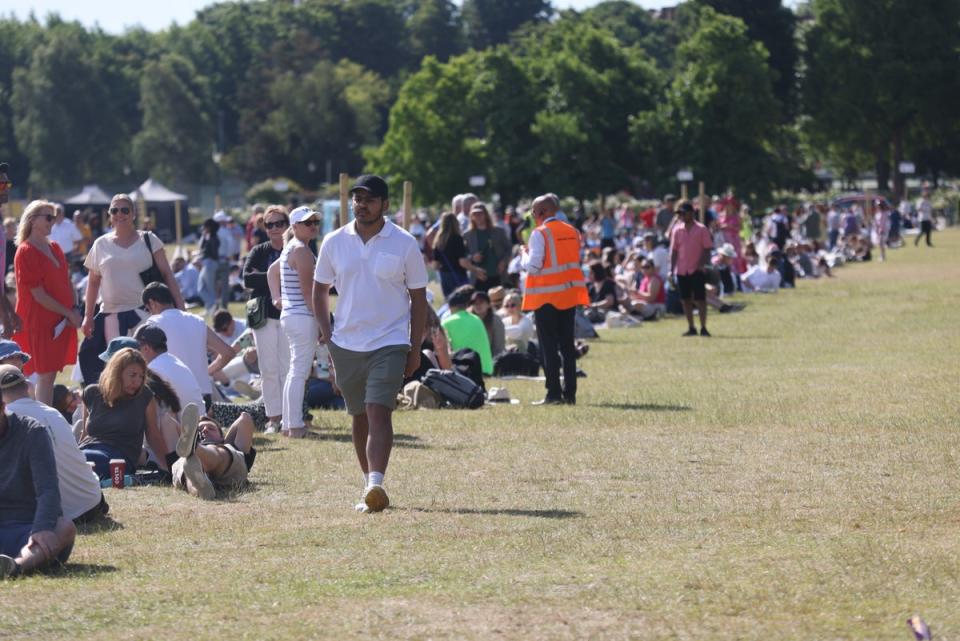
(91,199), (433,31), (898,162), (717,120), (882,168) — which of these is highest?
(433,31)

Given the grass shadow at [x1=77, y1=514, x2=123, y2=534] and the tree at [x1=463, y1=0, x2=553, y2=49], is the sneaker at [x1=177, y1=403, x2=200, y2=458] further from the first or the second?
the tree at [x1=463, y1=0, x2=553, y2=49]

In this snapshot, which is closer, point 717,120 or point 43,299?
point 43,299

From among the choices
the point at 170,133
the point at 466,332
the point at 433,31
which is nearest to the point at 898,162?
the point at 170,133

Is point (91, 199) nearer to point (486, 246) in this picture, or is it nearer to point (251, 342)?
point (486, 246)

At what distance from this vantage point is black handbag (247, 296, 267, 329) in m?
12.5

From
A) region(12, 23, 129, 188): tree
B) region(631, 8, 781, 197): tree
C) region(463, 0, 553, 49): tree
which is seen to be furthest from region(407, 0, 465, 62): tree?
region(631, 8, 781, 197): tree

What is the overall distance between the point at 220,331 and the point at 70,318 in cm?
390

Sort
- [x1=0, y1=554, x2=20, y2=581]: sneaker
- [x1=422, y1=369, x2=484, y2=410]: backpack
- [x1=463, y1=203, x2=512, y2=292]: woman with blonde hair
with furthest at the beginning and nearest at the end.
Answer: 1. [x1=463, y1=203, x2=512, y2=292]: woman with blonde hair
2. [x1=422, y1=369, x2=484, y2=410]: backpack
3. [x1=0, y1=554, x2=20, y2=581]: sneaker

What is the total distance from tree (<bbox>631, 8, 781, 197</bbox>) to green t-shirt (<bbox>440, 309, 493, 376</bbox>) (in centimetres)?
5831

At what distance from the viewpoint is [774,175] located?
74312 mm

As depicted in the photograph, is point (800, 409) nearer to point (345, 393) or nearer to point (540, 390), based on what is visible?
point (540, 390)

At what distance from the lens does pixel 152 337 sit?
10766mm

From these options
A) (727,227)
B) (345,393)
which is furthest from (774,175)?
(345,393)

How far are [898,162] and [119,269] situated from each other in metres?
74.5
